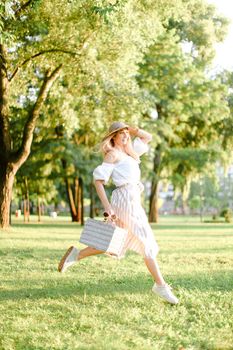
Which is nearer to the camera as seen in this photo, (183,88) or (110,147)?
(110,147)

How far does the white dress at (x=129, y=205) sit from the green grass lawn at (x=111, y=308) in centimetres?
70

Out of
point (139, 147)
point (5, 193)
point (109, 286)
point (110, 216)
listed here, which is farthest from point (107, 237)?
point (5, 193)

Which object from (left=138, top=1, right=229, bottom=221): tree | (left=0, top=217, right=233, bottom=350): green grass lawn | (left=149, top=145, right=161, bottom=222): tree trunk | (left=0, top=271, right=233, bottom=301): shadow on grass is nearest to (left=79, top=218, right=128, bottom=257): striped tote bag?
(left=0, top=217, right=233, bottom=350): green grass lawn

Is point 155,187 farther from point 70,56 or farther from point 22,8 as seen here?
point 22,8

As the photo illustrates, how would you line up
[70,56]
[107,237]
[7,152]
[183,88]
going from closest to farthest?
[107,237] < [70,56] < [7,152] < [183,88]

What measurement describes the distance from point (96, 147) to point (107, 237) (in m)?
1.15

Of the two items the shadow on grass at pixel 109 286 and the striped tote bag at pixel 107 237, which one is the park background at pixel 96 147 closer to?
the shadow on grass at pixel 109 286

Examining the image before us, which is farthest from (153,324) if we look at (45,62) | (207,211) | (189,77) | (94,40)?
(207,211)

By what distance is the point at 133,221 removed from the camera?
648cm

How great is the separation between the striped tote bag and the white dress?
0.20 m

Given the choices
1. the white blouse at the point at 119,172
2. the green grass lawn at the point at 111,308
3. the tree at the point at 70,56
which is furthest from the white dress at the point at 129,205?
the tree at the point at 70,56

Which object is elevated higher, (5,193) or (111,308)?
(5,193)

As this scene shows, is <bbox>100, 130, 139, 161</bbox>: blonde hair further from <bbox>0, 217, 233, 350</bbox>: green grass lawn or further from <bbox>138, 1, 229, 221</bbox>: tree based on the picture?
<bbox>138, 1, 229, 221</bbox>: tree

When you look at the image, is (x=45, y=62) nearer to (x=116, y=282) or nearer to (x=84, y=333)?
(x=116, y=282)
